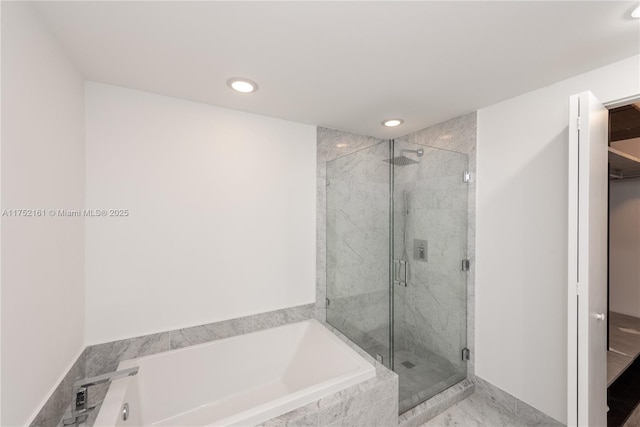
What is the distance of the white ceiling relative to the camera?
3.49 ft

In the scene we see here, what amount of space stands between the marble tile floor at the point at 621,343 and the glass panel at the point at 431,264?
36.6 inches

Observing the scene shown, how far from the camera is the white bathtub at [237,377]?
4.78 ft

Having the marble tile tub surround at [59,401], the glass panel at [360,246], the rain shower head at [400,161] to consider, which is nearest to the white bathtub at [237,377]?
the marble tile tub surround at [59,401]

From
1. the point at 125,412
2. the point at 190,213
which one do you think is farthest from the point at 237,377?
the point at 190,213

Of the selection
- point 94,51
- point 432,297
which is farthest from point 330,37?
point 432,297

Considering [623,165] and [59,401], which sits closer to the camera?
[59,401]

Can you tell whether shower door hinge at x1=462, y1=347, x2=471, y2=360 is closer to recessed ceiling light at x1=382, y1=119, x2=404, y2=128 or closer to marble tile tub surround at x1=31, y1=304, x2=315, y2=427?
marble tile tub surround at x1=31, y1=304, x2=315, y2=427

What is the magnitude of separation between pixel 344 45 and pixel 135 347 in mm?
2250

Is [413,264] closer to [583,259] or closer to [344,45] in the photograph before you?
[583,259]

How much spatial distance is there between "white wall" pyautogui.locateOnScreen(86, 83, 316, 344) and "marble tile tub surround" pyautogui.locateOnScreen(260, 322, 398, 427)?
960 mm

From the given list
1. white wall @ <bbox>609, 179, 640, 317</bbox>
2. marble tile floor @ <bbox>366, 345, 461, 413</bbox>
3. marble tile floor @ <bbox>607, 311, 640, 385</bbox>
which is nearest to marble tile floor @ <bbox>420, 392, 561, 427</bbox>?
marble tile floor @ <bbox>366, 345, 461, 413</bbox>

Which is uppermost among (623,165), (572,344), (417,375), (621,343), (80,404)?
(623,165)

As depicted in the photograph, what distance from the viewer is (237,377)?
1.98 m

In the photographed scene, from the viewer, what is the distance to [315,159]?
244 cm
